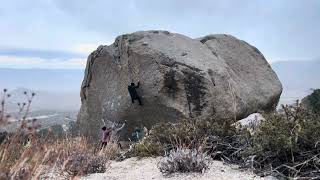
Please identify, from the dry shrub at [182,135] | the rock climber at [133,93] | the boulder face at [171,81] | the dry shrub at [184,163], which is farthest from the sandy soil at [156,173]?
the rock climber at [133,93]

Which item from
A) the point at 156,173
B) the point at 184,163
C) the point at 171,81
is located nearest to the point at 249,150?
the point at 184,163

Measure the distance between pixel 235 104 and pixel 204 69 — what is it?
5.27 feet

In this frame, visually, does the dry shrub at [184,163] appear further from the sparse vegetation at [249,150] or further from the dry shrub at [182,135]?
the dry shrub at [182,135]

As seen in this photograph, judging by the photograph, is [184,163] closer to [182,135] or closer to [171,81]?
[182,135]

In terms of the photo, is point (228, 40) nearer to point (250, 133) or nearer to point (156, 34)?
point (156, 34)

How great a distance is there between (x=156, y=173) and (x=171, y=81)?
9067 millimetres

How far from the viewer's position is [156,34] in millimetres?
19359

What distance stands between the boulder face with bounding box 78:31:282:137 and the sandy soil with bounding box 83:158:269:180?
749 cm

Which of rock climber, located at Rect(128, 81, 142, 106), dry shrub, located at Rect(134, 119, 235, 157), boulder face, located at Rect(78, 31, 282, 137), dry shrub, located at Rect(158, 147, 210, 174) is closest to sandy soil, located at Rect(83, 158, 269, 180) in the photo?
dry shrub, located at Rect(158, 147, 210, 174)

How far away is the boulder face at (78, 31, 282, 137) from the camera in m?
17.3

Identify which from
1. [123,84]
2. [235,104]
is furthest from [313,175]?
[123,84]

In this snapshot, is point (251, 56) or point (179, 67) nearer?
point (179, 67)

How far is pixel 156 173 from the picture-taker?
838cm

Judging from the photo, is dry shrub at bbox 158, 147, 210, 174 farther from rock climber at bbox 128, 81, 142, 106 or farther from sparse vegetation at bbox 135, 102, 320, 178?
rock climber at bbox 128, 81, 142, 106
